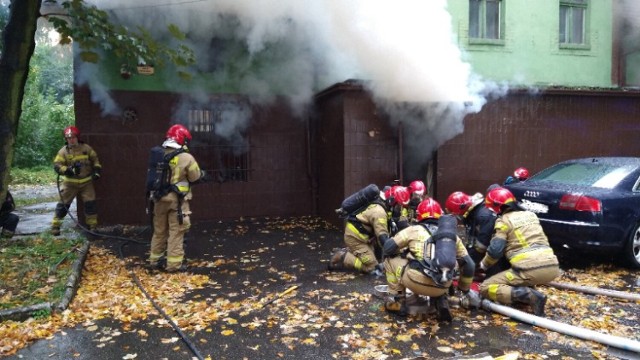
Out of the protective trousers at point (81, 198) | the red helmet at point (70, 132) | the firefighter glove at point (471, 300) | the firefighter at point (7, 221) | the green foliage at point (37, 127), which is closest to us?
the firefighter glove at point (471, 300)

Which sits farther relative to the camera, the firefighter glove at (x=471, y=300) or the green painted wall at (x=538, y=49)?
the green painted wall at (x=538, y=49)

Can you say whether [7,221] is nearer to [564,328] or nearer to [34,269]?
[34,269]

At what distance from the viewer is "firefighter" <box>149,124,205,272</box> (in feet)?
20.0

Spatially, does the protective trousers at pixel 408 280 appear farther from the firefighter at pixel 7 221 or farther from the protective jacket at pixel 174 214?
the firefighter at pixel 7 221

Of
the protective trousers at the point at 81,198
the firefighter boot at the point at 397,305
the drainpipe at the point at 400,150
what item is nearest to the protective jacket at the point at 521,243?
the firefighter boot at the point at 397,305

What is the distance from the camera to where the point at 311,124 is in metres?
10.1

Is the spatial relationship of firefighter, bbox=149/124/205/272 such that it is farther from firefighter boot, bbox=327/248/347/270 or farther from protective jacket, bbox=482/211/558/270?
protective jacket, bbox=482/211/558/270

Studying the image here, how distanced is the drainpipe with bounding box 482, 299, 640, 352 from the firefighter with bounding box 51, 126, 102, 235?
6.96 m

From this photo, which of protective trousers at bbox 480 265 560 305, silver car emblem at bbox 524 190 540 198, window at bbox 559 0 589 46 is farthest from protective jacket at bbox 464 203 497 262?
window at bbox 559 0 589 46

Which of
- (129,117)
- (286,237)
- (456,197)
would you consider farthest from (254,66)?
(456,197)

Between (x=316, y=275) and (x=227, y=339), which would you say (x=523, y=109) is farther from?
(x=227, y=339)

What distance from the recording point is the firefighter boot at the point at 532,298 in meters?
4.29

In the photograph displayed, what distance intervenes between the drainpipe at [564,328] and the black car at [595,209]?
197 cm

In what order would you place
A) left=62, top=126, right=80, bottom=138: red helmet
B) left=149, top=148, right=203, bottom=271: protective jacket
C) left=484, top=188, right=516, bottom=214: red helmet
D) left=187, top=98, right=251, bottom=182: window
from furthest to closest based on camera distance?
left=187, top=98, right=251, bottom=182: window → left=62, top=126, right=80, bottom=138: red helmet → left=149, top=148, right=203, bottom=271: protective jacket → left=484, top=188, right=516, bottom=214: red helmet
